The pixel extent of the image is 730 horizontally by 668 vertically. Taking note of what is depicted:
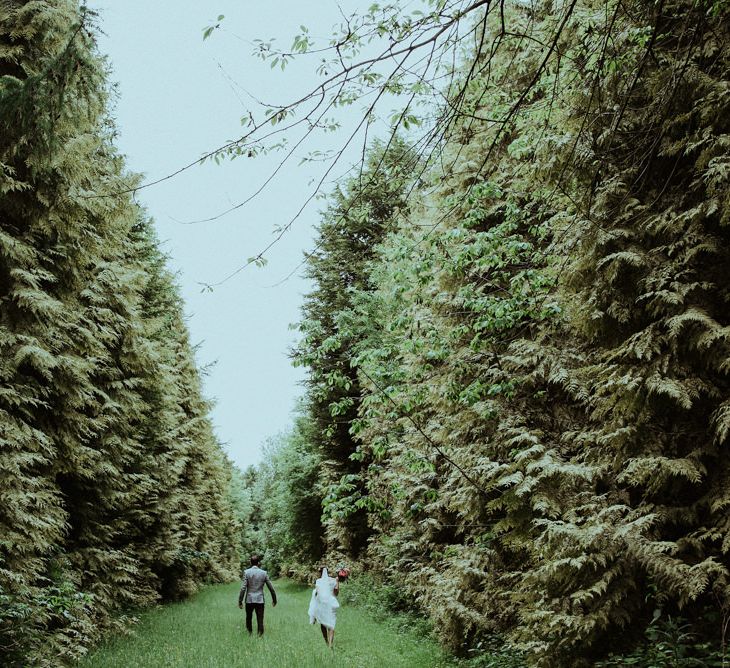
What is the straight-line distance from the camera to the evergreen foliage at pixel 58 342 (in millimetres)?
6492

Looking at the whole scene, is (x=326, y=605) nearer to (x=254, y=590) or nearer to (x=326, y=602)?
(x=326, y=602)

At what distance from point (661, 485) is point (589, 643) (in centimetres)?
182

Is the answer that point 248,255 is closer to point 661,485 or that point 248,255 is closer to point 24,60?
point 661,485

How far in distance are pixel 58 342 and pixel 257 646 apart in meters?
6.84

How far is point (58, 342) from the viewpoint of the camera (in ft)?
28.8

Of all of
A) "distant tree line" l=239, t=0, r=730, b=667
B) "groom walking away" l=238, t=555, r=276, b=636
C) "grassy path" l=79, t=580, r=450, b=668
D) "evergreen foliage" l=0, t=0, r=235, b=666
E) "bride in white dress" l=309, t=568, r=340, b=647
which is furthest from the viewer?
"groom walking away" l=238, t=555, r=276, b=636

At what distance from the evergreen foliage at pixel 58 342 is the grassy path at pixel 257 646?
85 centimetres

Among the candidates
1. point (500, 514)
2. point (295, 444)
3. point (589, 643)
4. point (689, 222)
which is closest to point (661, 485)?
point (589, 643)

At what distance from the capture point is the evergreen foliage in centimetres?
649

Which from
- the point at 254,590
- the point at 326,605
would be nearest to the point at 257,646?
the point at 254,590

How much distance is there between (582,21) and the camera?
5395mm

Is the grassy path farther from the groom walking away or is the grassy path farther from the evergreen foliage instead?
the evergreen foliage

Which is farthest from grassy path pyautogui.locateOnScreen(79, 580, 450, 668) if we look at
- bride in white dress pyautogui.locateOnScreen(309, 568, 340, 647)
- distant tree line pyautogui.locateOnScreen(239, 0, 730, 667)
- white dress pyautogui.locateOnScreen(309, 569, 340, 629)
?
distant tree line pyautogui.locateOnScreen(239, 0, 730, 667)

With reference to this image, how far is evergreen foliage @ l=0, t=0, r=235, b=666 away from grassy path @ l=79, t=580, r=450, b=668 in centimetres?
85
